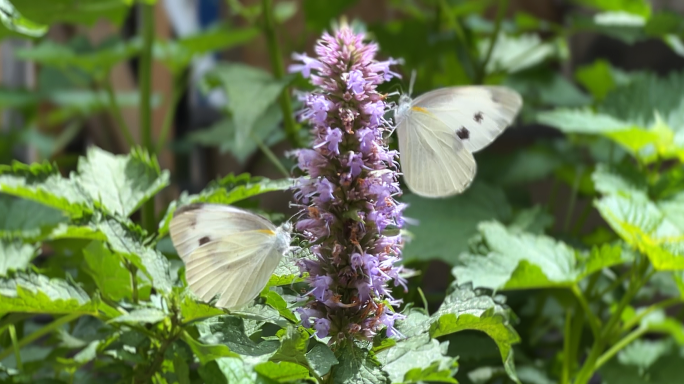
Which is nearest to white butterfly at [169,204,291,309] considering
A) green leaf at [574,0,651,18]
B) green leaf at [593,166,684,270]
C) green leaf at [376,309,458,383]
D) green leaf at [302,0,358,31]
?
green leaf at [376,309,458,383]

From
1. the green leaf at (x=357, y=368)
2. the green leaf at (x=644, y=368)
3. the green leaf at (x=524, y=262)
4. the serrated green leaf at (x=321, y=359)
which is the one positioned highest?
the serrated green leaf at (x=321, y=359)

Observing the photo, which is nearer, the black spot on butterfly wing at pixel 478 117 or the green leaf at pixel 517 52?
the black spot on butterfly wing at pixel 478 117

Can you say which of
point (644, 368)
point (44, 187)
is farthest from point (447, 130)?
point (644, 368)

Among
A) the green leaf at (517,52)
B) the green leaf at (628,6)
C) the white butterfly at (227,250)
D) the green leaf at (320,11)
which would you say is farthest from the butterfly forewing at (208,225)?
the green leaf at (628,6)

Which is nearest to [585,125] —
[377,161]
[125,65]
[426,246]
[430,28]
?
[426,246]

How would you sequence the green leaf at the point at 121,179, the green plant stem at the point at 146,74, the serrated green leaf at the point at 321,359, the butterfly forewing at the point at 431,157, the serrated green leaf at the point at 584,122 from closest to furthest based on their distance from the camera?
the serrated green leaf at the point at 321,359, the butterfly forewing at the point at 431,157, the green leaf at the point at 121,179, the serrated green leaf at the point at 584,122, the green plant stem at the point at 146,74

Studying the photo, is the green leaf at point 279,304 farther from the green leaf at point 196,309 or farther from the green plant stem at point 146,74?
the green plant stem at point 146,74
